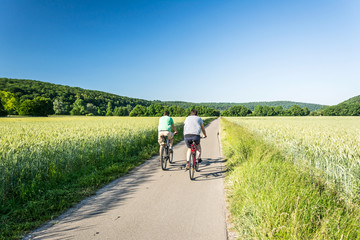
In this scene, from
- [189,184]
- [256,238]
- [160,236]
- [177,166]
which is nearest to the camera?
[256,238]

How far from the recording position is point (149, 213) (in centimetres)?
A: 370

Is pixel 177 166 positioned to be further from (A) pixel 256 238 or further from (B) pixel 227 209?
(A) pixel 256 238

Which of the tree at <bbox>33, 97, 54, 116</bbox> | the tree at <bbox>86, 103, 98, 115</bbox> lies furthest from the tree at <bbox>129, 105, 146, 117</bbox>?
the tree at <bbox>33, 97, 54, 116</bbox>

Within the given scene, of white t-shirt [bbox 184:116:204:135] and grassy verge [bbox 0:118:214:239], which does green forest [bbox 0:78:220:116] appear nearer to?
grassy verge [bbox 0:118:214:239]

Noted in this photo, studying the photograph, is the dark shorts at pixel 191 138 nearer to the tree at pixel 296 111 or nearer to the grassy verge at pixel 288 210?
the grassy verge at pixel 288 210

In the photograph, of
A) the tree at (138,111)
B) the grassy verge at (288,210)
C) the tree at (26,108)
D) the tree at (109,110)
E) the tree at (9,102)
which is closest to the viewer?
the grassy verge at (288,210)

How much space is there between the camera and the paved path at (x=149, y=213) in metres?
3.04

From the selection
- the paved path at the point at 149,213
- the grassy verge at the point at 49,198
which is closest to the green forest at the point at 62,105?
the grassy verge at the point at 49,198

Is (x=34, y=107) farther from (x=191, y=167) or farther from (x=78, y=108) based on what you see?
(x=191, y=167)

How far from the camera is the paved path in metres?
3.04

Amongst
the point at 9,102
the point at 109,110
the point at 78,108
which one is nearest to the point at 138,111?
the point at 109,110

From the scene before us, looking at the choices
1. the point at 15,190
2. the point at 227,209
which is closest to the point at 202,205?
the point at 227,209

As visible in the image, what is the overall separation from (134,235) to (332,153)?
4.91 m

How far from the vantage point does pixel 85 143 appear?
26.3 ft
